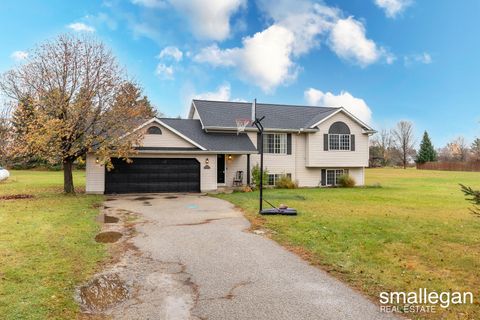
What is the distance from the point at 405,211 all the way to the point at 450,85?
19426 millimetres

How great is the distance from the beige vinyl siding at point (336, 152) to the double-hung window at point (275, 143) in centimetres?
174

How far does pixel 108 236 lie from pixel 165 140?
38.5 ft

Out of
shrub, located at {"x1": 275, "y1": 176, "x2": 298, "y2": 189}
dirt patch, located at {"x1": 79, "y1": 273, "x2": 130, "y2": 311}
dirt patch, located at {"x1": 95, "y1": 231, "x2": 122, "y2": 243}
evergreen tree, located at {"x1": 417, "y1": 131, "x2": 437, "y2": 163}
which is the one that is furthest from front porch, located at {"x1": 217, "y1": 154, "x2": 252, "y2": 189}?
evergreen tree, located at {"x1": 417, "y1": 131, "x2": 437, "y2": 163}

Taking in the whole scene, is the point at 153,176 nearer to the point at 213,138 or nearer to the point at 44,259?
the point at 213,138

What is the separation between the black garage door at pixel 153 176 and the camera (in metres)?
18.9

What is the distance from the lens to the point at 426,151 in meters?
69.4

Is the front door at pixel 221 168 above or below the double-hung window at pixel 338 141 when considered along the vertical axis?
below

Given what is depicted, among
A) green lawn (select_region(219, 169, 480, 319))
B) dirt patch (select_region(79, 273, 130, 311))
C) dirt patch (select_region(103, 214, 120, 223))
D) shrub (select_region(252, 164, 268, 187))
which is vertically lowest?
dirt patch (select_region(79, 273, 130, 311))

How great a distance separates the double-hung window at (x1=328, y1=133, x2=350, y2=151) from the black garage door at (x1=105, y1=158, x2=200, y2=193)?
33.1 ft

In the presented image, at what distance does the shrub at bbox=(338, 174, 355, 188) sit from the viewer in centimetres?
2398

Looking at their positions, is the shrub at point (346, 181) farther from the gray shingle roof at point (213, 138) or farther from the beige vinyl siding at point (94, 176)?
the beige vinyl siding at point (94, 176)

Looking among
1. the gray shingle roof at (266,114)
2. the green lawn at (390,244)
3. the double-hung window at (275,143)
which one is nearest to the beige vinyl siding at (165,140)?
the gray shingle roof at (266,114)

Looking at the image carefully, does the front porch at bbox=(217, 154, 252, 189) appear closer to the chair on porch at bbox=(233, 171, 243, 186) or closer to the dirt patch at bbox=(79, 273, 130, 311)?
the chair on porch at bbox=(233, 171, 243, 186)

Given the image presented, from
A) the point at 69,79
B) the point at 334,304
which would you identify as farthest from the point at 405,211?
the point at 69,79
